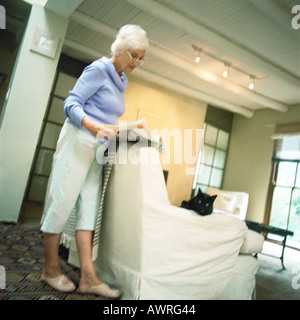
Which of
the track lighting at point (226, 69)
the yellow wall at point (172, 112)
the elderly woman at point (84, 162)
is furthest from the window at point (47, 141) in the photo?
the elderly woman at point (84, 162)

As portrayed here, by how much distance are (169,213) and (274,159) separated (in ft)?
14.9

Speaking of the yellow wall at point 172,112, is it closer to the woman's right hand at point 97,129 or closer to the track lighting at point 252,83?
the track lighting at point 252,83

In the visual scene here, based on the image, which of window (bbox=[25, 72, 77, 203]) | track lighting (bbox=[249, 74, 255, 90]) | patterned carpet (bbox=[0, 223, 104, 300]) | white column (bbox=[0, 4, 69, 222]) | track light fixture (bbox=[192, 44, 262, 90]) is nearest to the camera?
patterned carpet (bbox=[0, 223, 104, 300])

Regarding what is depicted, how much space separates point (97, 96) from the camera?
3.67ft

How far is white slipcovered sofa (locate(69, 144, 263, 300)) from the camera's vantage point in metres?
1.01

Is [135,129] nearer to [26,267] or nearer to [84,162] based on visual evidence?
[84,162]

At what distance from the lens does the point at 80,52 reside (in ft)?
13.8

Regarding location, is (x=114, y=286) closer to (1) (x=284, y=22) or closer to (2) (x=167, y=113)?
(1) (x=284, y=22)

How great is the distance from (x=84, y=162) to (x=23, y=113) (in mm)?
1651

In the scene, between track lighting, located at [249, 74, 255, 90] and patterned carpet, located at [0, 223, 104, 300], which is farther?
track lighting, located at [249, 74, 255, 90]

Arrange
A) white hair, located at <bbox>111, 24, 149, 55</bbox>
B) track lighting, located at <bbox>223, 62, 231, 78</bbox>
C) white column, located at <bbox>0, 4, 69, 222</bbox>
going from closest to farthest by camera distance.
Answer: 1. white hair, located at <bbox>111, 24, 149, 55</bbox>
2. white column, located at <bbox>0, 4, 69, 222</bbox>
3. track lighting, located at <bbox>223, 62, 231, 78</bbox>

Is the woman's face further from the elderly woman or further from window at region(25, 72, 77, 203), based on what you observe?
window at region(25, 72, 77, 203)

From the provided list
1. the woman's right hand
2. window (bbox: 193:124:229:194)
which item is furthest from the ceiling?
the woman's right hand
